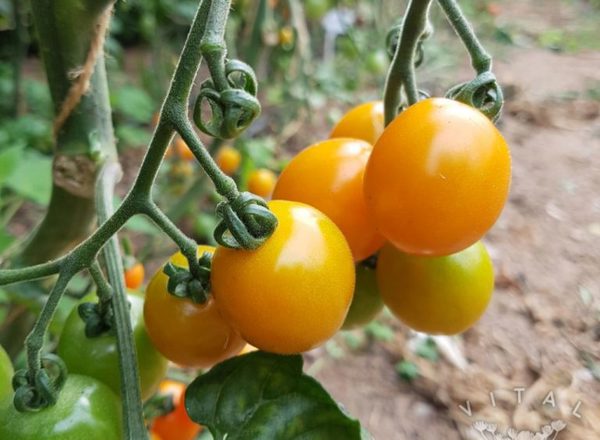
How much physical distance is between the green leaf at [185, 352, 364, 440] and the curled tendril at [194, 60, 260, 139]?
20cm

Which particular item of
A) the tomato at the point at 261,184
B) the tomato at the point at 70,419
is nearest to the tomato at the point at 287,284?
the tomato at the point at 70,419

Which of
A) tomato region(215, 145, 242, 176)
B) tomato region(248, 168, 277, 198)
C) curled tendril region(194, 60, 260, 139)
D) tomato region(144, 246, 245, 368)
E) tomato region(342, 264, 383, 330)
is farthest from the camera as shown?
tomato region(215, 145, 242, 176)

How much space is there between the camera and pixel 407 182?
1.39 ft

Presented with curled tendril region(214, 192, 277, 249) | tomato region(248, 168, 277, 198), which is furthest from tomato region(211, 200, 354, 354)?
tomato region(248, 168, 277, 198)

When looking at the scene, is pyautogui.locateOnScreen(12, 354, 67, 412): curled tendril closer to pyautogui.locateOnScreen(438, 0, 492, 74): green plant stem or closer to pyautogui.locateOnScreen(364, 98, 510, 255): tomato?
pyautogui.locateOnScreen(364, 98, 510, 255): tomato

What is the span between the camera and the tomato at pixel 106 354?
53 cm

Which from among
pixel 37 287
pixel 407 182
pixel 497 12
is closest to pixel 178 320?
pixel 407 182

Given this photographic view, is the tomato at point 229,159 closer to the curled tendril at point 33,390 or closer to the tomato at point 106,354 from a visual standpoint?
the tomato at point 106,354

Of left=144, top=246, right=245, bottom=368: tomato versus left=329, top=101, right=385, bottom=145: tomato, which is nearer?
left=144, top=246, right=245, bottom=368: tomato

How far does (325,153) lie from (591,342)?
1134 mm

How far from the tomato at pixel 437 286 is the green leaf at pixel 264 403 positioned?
0.36 ft

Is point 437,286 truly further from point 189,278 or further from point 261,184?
point 261,184

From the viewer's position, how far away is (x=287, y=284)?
0.40m

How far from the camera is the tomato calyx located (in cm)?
46
